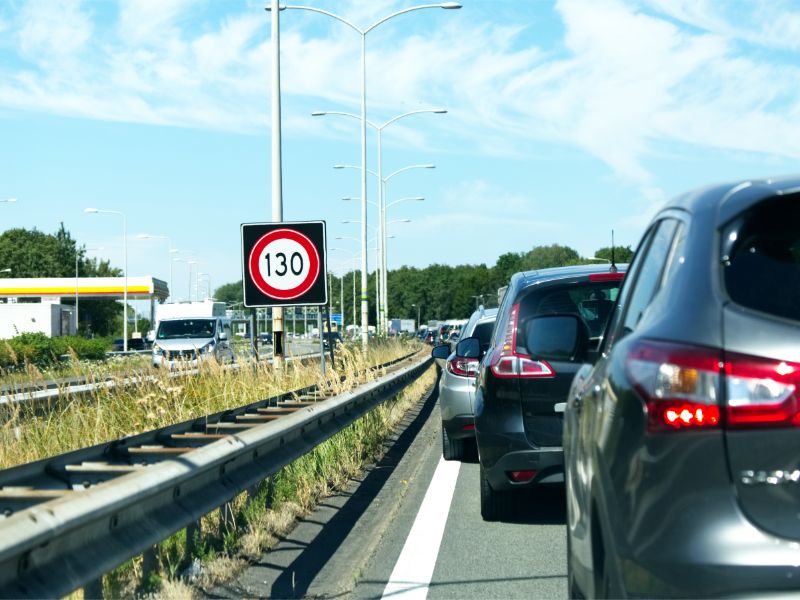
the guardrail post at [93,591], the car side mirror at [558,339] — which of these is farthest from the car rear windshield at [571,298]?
the guardrail post at [93,591]

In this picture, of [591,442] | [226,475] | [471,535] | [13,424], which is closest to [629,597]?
[591,442]

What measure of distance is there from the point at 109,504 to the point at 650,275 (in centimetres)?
202

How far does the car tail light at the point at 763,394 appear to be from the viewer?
9.46 ft

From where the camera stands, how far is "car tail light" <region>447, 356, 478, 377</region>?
12.1 metres

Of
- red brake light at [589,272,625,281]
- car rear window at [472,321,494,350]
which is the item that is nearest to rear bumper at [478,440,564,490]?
red brake light at [589,272,625,281]

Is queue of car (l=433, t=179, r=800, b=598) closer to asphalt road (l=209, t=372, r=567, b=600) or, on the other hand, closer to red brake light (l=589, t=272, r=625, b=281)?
asphalt road (l=209, t=372, r=567, b=600)

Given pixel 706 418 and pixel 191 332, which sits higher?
pixel 706 418

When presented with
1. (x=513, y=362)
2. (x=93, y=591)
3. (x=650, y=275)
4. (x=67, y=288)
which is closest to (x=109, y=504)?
(x=93, y=591)

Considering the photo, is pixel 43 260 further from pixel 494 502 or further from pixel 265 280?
pixel 494 502

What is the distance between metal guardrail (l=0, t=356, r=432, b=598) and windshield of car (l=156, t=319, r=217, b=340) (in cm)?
2630

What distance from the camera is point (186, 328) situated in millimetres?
34375

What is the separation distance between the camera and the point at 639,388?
309 cm

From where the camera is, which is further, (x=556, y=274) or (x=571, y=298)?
(x=556, y=274)

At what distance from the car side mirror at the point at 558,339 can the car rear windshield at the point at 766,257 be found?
4.88 ft
